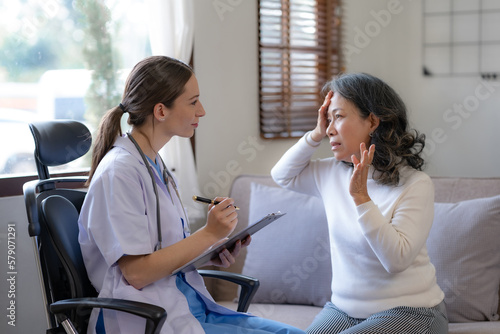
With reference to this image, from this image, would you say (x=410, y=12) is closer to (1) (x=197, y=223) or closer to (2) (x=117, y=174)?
(1) (x=197, y=223)

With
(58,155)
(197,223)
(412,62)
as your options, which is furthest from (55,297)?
(412,62)

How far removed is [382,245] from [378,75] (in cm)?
255

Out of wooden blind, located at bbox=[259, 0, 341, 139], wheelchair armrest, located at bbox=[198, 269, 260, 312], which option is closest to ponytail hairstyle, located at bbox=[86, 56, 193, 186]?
wheelchair armrest, located at bbox=[198, 269, 260, 312]

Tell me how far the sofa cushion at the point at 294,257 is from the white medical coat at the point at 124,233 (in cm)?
97

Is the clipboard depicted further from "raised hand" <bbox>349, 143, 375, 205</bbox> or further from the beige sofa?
the beige sofa

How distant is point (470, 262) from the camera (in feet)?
7.66

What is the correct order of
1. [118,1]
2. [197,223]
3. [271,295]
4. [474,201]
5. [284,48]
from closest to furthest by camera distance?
[474,201], [271,295], [118,1], [197,223], [284,48]

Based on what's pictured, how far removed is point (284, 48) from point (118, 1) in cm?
114

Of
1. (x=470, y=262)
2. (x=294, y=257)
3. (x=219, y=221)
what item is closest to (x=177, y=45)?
(x=294, y=257)

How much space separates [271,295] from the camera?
2.56 m

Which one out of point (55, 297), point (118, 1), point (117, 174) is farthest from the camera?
point (118, 1)

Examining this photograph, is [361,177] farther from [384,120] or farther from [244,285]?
[244,285]

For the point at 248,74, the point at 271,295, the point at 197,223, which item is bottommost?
the point at 271,295

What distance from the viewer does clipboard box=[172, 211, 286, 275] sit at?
60.5 inches
